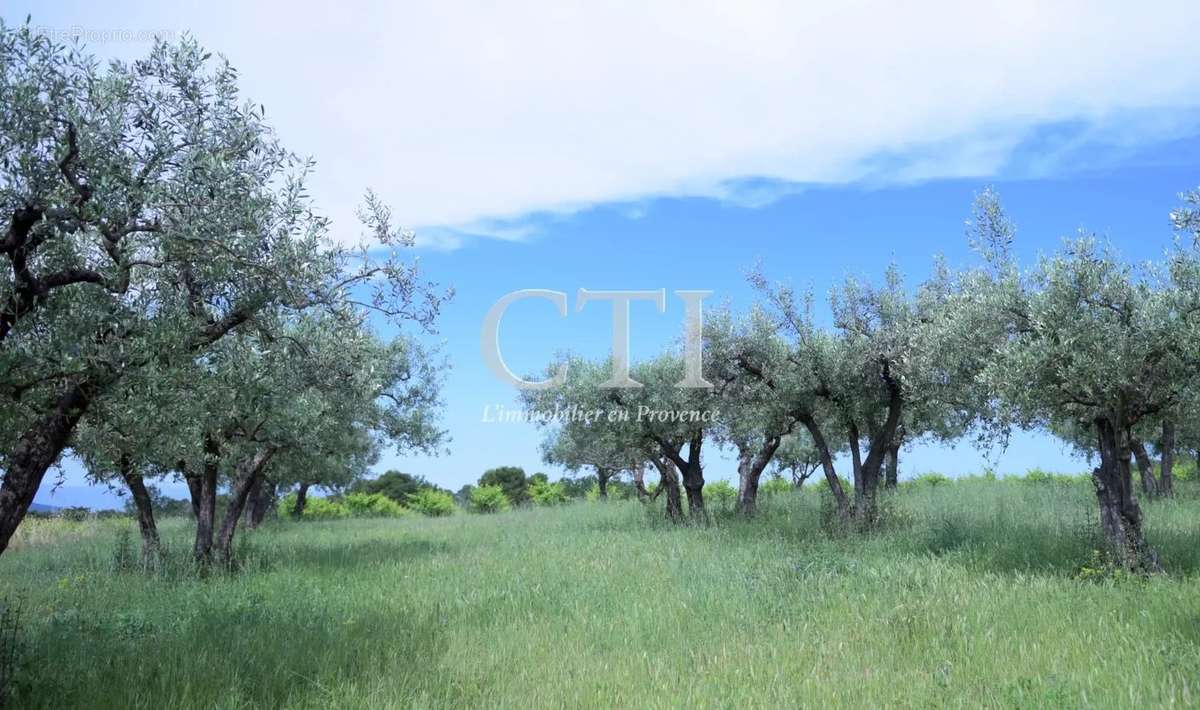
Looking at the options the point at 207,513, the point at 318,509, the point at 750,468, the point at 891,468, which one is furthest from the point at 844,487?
the point at 318,509

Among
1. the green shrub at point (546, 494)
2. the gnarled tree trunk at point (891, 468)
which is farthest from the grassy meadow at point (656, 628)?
the green shrub at point (546, 494)

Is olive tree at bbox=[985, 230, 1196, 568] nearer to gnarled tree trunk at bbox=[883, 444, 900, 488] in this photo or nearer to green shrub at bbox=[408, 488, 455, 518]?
gnarled tree trunk at bbox=[883, 444, 900, 488]

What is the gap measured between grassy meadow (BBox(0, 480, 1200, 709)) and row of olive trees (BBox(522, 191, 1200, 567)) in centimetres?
293

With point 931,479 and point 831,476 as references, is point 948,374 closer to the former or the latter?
point 831,476

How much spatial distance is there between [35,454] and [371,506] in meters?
49.3

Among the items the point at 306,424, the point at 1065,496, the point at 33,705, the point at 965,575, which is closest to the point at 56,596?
the point at 306,424

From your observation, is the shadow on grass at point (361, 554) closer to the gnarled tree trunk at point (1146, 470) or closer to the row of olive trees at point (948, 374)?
the row of olive trees at point (948, 374)

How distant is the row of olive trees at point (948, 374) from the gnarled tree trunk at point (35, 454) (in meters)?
14.9

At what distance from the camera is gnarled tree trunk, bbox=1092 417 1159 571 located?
14.8 meters

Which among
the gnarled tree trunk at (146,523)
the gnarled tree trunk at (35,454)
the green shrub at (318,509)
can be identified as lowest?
the green shrub at (318,509)

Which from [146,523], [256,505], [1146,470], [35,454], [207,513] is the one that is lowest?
[256,505]

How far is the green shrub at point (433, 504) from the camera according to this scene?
5391 cm

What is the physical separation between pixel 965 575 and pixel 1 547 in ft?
48.4

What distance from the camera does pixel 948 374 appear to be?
19141 mm
